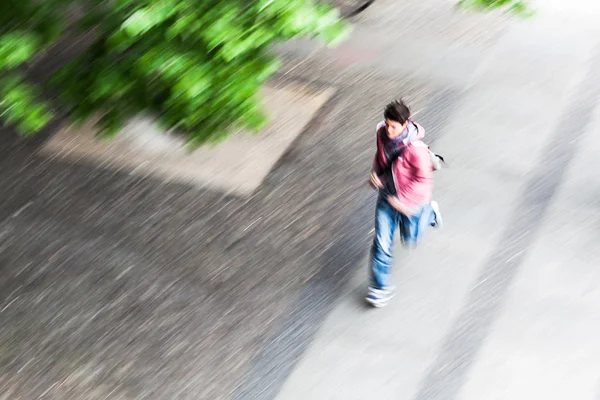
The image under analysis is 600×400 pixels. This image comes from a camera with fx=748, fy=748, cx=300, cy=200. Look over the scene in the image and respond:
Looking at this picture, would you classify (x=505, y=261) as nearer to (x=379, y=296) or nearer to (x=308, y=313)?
(x=379, y=296)

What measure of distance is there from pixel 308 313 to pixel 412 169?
1.66 m

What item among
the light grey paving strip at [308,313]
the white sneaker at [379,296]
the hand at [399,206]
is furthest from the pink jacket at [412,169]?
the light grey paving strip at [308,313]

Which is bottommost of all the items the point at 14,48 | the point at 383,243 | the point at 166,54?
the point at 383,243

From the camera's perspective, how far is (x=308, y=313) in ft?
20.0

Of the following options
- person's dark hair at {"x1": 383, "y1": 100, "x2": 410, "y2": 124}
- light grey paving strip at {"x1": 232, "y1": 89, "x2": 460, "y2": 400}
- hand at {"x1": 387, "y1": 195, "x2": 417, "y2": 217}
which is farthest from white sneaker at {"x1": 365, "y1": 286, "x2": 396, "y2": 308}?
person's dark hair at {"x1": 383, "y1": 100, "x2": 410, "y2": 124}

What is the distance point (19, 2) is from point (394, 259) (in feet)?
12.0

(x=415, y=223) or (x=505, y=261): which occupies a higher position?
(x=415, y=223)

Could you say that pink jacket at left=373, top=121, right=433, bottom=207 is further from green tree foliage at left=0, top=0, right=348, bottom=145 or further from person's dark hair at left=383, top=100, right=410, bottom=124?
green tree foliage at left=0, top=0, right=348, bottom=145

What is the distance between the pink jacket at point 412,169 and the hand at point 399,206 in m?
0.02

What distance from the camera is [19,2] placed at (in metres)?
3.85

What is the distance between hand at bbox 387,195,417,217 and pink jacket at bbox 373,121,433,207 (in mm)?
24

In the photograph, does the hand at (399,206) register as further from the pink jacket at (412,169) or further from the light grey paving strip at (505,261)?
the light grey paving strip at (505,261)

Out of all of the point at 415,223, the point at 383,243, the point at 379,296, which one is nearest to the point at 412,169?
the point at 415,223

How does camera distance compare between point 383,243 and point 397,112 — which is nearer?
point 397,112
